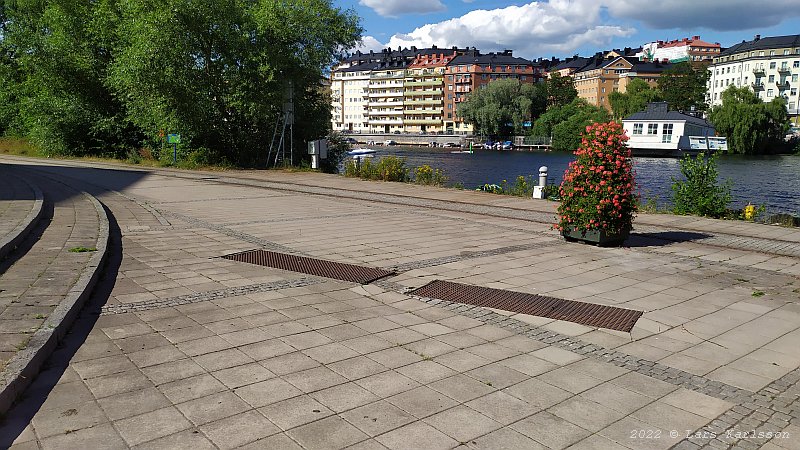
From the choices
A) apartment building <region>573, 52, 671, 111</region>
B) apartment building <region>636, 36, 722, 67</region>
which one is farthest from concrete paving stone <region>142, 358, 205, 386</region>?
apartment building <region>636, 36, 722, 67</region>

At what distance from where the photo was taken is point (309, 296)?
250 inches

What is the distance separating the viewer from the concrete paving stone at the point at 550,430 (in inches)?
134

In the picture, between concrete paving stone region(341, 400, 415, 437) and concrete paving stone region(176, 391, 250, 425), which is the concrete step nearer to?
concrete paving stone region(176, 391, 250, 425)

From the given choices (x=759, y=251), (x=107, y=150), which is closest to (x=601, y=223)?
(x=759, y=251)

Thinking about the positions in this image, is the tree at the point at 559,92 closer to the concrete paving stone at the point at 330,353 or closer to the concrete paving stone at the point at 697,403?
the concrete paving stone at the point at 330,353

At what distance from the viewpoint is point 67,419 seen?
11.5ft

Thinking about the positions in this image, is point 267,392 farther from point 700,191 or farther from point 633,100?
point 633,100

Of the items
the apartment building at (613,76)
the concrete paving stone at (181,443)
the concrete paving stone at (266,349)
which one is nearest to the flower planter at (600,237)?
the concrete paving stone at (266,349)

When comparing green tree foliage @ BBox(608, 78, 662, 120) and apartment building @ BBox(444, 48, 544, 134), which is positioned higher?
apartment building @ BBox(444, 48, 544, 134)

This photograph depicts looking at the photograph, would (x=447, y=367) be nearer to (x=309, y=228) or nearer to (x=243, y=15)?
(x=309, y=228)

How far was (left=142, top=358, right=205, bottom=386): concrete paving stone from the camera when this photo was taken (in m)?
4.12

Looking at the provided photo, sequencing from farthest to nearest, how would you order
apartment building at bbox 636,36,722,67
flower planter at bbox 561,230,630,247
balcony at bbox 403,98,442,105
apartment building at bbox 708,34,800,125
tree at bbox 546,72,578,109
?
apartment building at bbox 636,36,722,67 → balcony at bbox 403,98,442,105 → tree at bbox 546,72,578,109 → apartment building at bbox 708,34,800,125 → flower planter at bbox 561,230,630,247

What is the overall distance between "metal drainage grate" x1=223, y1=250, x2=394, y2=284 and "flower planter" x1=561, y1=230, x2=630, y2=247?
3.65 m

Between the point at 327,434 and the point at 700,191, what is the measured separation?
1322 centimetres
